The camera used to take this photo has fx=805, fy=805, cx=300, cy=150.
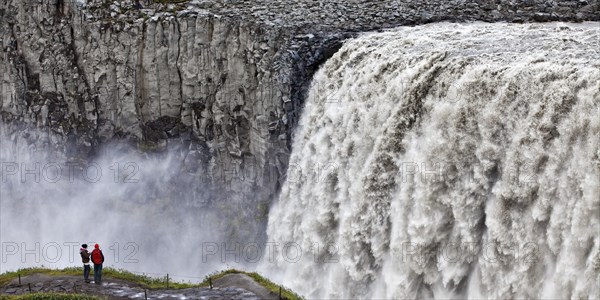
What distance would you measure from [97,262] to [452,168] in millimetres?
13492

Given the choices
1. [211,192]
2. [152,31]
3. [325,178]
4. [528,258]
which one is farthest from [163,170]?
[528,258]

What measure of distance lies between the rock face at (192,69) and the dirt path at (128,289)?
42.4ft

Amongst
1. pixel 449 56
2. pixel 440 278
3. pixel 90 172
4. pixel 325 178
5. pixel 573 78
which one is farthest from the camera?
pixel 90 172

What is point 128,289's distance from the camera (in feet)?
97.9

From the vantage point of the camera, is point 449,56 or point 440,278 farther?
point 449,56

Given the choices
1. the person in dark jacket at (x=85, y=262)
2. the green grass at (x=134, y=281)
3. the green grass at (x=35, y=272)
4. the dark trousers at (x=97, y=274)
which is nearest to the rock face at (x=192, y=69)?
the green grass at (x=134, y=281)

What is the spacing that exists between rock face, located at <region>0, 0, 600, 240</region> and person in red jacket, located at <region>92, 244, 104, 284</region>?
13717 mm

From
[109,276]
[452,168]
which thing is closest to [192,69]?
[109,276]

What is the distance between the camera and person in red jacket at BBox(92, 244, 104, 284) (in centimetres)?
2983

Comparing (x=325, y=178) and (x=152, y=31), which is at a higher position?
(x=152, y=31)

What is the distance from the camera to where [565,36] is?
3142cm

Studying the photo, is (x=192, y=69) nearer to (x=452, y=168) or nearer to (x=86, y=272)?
(x=86, y=272)

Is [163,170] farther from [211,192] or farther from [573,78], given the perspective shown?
[573,78]

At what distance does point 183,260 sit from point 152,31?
44.8 feet
